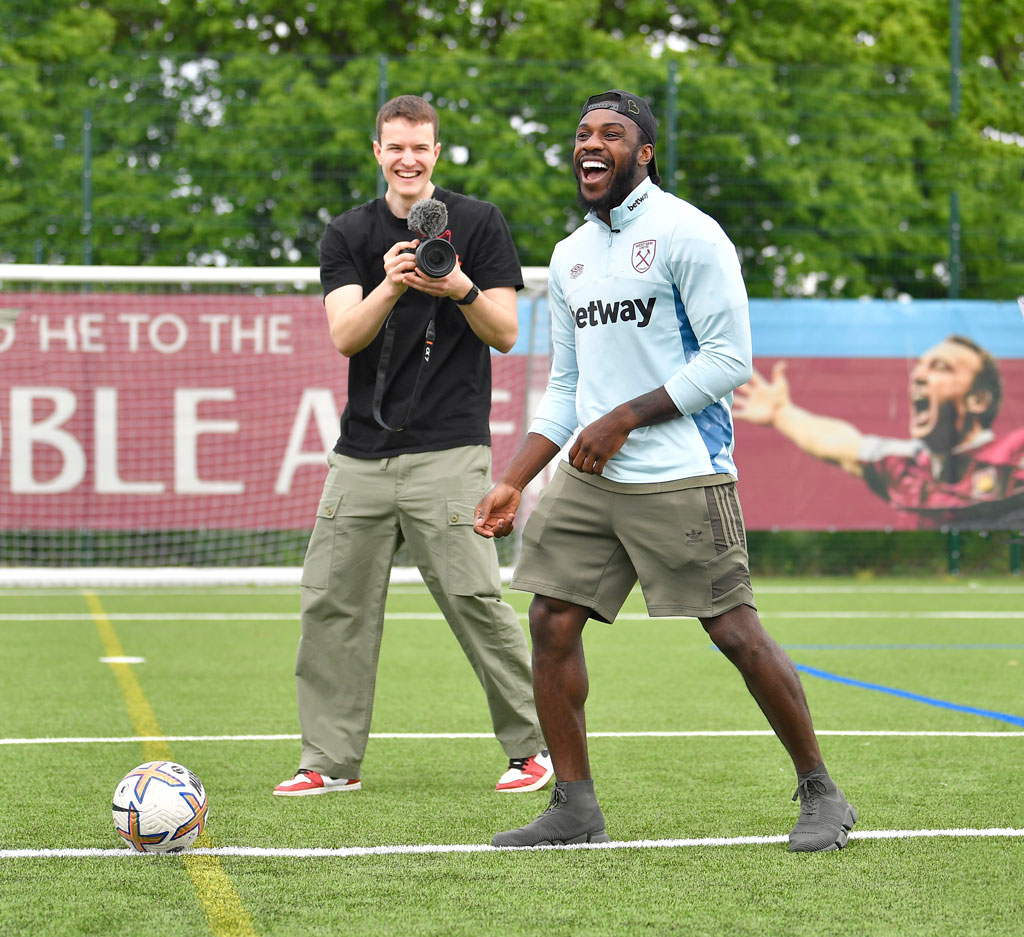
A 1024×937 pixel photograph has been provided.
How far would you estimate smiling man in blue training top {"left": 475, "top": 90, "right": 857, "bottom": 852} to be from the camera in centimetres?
392

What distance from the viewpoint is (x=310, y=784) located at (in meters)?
4.86

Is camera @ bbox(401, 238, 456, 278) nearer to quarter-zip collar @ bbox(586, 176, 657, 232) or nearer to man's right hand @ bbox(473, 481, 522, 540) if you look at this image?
quarter-zip collar @ bbox(586, 176, 657, 232)

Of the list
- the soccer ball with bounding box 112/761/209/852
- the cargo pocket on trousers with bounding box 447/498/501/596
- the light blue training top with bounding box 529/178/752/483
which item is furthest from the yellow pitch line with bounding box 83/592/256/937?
the light blue training top with bounding box 529/178/752/483

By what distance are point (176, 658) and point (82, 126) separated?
705 cm

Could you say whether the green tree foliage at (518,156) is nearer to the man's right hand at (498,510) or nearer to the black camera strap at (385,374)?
the black camera strap at (385,374)

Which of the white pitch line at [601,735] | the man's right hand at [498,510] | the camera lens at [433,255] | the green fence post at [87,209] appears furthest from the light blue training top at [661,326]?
the green fence post at [87,209]

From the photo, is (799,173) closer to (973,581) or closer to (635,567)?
(973,581)

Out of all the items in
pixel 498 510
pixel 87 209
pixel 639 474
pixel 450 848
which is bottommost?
pixel 450 848

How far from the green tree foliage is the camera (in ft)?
33.0

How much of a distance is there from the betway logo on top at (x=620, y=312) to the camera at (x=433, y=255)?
0.59 meters

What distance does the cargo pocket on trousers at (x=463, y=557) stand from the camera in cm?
497

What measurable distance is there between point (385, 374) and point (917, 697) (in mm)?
3524

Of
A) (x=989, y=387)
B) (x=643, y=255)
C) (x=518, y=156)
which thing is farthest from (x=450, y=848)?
(x=518, y=156)

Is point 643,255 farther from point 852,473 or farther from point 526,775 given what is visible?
point 852,473
